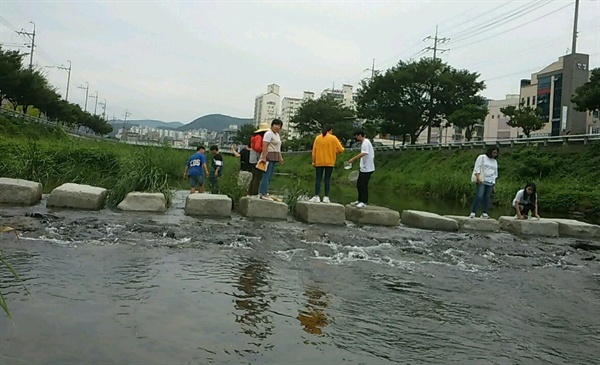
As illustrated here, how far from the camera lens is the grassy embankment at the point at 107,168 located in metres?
9.38

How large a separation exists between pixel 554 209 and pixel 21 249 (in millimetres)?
18624

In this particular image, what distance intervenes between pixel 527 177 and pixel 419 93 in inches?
865

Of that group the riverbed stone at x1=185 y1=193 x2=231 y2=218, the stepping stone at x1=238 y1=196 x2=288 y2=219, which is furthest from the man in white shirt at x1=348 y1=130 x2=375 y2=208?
the riverbed stone at x1=185 y1=193 x2=231 y2=218

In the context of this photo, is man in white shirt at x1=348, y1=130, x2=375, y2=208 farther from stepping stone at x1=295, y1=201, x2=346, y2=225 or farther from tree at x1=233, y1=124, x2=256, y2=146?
tree at x1=233, y1=124, x2=256, y2=146

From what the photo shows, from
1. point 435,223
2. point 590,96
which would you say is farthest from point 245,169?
point 590,96

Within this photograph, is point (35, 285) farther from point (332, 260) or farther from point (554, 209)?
point (554, 209)

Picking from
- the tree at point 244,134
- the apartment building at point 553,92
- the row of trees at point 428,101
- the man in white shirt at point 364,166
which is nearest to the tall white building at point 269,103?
the tree at point 244,134

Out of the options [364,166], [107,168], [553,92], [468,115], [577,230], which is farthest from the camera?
[553,92]

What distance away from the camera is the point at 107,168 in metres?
10.9

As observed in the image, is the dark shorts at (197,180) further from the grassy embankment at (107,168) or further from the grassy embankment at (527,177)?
the grassy embankment at (527,177)

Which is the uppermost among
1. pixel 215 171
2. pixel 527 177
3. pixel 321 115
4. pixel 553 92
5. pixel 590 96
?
pixel 553 92

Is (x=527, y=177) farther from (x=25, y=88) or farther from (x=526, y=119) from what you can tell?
(x=25, y=88)

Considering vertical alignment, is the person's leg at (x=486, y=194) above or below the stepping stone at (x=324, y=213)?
above

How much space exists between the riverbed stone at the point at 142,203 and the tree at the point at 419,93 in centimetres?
3925
